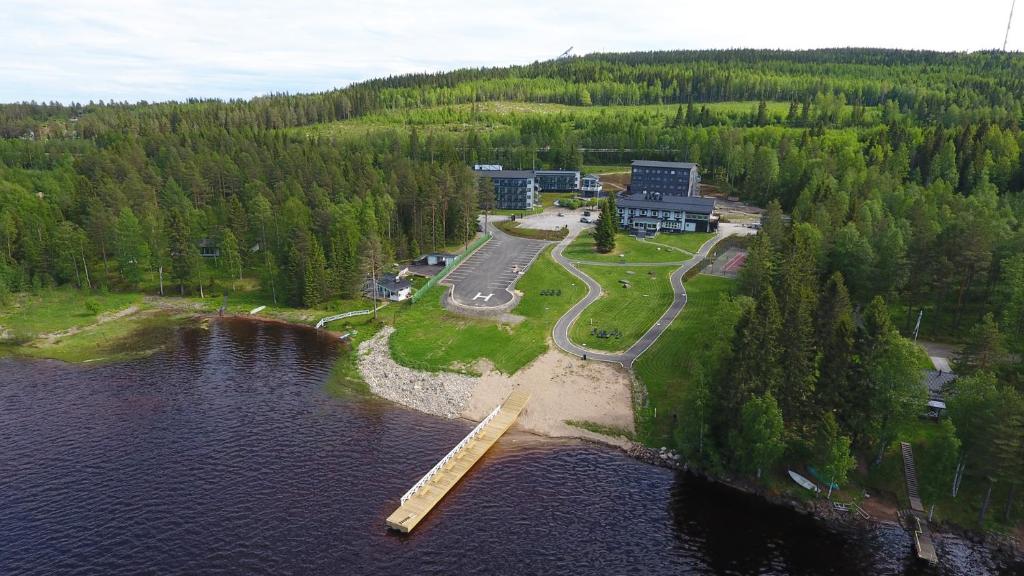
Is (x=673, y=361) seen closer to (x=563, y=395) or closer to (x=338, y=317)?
(x=563, y=395)

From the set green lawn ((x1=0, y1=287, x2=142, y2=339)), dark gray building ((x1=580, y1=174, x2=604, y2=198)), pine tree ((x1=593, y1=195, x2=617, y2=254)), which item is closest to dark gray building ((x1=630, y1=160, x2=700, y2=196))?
dark gray building ((x1=580, y1=174, x2=604, y2=198))

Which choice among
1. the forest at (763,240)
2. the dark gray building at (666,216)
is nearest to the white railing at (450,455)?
the forest at (763,240)

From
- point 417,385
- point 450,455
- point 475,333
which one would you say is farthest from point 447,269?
point 450,455

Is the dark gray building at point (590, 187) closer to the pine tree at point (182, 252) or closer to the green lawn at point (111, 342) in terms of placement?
the pine tree at point (182, 252)

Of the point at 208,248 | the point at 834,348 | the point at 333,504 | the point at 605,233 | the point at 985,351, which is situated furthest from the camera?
the point at 208,248

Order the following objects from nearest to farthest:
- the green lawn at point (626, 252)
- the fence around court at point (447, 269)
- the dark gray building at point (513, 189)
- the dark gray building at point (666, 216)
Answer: the fence around court at point (447, 269) → the green lawn at point (626, 252) → the dark gray building at point (666, 216) → the dark gray building at point (513, 189)

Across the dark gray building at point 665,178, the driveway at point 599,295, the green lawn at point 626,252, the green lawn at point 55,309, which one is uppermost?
the dark gray building at point 665,178

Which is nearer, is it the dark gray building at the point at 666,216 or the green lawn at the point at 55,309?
the green lawn at the point at 55,309
